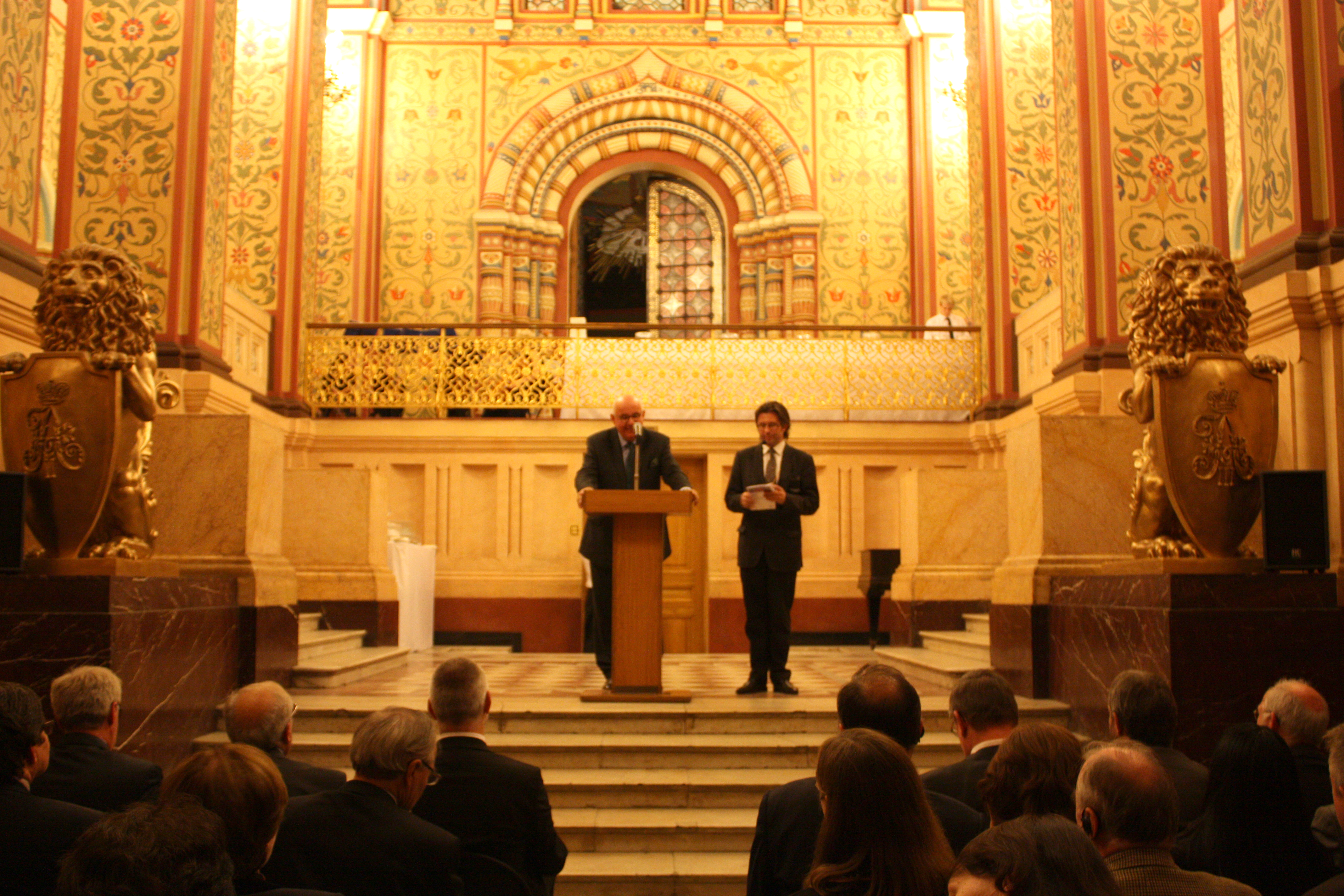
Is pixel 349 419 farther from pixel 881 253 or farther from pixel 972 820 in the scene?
pixel 972 820

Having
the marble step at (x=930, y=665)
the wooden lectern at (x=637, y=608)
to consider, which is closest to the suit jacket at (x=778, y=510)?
the wooden lectern at (x=637, y=608)

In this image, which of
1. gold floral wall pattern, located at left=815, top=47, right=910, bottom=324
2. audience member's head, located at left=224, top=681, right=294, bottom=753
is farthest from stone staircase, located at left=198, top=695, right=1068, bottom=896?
gold floral wall pattern, located at left=815, top=47, right=910, bottom=324

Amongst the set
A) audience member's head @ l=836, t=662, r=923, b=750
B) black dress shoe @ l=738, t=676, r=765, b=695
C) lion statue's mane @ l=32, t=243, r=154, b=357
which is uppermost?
lion statue's mane @ l=32, t=243, r=154, b=357

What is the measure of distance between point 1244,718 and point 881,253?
10638mm

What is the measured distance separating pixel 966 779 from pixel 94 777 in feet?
6.29

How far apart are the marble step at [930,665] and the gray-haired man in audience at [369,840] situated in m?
3.67

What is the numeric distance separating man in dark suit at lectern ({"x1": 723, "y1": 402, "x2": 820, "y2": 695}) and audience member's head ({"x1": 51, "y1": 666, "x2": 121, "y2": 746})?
11.3ft

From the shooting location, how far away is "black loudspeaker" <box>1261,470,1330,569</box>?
4254 millimetres

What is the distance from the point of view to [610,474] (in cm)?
612

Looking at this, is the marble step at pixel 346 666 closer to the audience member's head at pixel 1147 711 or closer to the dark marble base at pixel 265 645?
the dark marble base at pixel 265 645

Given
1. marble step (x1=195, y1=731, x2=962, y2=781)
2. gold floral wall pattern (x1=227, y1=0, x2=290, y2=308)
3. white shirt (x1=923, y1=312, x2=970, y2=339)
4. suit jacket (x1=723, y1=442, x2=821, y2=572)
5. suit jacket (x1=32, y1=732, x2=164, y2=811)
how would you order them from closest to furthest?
suit jacket (x1=32, y1=732, x2=164, y2=811)
marble step (x1=195, y1=731, x2=962, y2=781)
suit jacket (x1=723, y1=442, x2=821, y2=572)
gold floral wall pattern (x1=227, y1=0, x2=290, y2=308)
white shirt (x1=923, y1=312, x2=970, y2=339)

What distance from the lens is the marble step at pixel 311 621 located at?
8289 millimetres

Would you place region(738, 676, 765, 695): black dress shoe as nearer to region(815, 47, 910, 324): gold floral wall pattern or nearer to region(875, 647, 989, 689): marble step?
region(875, 647, 989, 689): marble step

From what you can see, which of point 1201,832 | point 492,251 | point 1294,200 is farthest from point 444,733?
point 492,251
